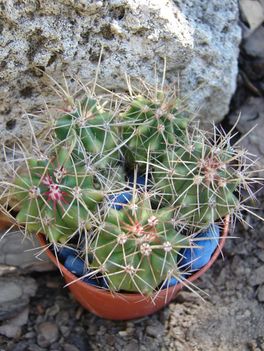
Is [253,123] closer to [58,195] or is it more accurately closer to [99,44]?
[99,44]

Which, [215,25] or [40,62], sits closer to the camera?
[40,62]

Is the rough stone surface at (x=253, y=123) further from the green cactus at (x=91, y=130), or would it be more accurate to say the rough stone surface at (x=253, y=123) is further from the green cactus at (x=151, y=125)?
the green cactus at (x=91, y=130)

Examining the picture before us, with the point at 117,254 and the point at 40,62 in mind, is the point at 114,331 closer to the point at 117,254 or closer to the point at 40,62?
the point at 117,254

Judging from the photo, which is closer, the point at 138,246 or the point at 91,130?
the point at 138,246

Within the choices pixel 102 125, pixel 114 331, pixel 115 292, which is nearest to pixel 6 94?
pixel 102 125

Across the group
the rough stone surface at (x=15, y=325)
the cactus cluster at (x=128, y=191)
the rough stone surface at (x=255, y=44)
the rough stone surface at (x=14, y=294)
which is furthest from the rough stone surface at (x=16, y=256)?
the rough stone surface at (x=255, y=44)

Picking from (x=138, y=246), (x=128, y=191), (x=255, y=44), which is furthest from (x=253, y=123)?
(x=138, y=246)
